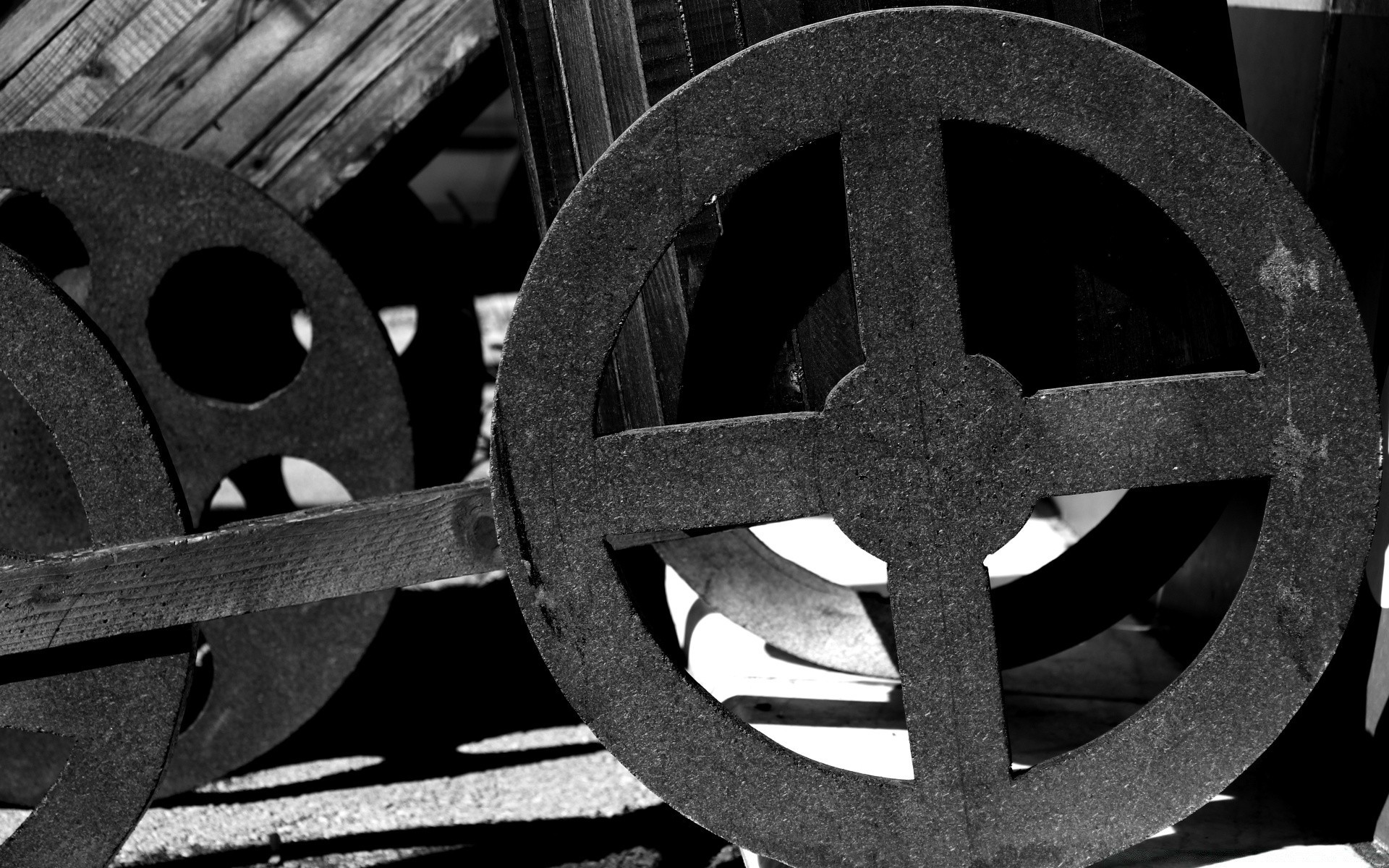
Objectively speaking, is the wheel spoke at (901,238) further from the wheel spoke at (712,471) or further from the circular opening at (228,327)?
the circular opening at (228,327)

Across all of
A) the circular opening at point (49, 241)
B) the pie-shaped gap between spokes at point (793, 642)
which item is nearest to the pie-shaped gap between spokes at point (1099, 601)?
the pie-shaped gap between spokes at point (793, 642)

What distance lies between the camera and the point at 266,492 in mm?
2928

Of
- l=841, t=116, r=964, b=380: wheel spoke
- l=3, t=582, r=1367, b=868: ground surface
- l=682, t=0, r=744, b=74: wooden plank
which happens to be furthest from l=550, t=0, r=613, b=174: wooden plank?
l=3, t=582, r=1367, b=868: ground surface

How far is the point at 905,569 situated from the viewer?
142 cm

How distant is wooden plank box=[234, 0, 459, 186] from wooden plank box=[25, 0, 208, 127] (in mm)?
251

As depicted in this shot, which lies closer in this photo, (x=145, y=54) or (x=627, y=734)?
(x=627, y=734)

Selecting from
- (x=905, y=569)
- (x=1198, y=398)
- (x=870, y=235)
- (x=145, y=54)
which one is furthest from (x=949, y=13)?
(x=145, y=54)

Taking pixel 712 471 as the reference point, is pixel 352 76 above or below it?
above

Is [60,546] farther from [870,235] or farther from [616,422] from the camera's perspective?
[870,235]

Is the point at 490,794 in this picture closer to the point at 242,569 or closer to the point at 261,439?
the point at 261,439

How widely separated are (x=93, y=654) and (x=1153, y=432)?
4.42 feet

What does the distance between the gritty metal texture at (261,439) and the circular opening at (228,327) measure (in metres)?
0.11

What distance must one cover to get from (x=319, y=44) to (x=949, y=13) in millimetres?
1413

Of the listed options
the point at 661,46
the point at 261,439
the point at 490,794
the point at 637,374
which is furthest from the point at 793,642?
the point at 661,46
